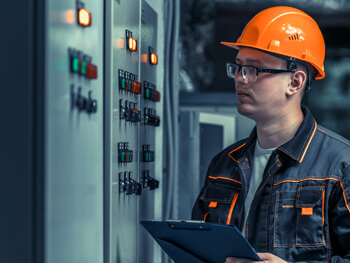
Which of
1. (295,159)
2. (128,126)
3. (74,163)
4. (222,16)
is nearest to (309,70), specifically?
(295,159)

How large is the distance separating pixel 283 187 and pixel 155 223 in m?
0.47

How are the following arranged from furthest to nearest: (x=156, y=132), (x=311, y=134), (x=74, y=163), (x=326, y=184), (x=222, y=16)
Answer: (x=222, y=16) < (x=156, y=132) < (x=311, y=134) < (x=326, y=184) < (x=74, y=163)

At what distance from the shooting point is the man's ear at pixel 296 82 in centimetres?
174

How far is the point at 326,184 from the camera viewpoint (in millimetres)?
1553

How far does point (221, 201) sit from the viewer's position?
1.79 metres

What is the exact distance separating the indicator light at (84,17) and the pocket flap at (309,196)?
2.80 ft

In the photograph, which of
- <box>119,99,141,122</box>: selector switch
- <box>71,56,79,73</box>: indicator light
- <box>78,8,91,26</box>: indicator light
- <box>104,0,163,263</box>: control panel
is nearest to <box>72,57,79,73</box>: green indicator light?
<box>71,56,79,73</box>: indicator light

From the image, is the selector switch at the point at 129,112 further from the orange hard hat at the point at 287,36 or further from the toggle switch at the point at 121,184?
the orange hard hat at the point at 287,36

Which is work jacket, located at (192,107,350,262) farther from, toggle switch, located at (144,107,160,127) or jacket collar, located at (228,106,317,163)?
toggle switch, located at (144,107,160,127)

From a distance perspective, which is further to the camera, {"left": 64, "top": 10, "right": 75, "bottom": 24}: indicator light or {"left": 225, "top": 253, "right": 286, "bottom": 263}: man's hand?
{"left": 225, "top": 253, "right": 286, "bottom": 263}: man's hand

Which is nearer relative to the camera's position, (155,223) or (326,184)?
(155,223)

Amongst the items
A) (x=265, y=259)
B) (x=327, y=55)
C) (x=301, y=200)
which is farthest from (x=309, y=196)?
(x=327, y=55)

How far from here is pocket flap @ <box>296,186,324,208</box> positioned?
5.06 ft

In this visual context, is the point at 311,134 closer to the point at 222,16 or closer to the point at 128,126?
the point at 128,126
